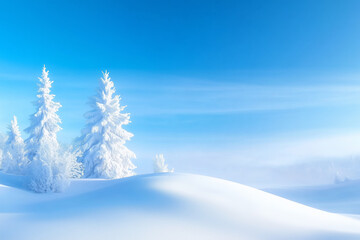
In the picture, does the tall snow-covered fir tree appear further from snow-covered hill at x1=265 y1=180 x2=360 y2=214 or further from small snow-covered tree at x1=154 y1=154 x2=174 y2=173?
snow-covered hill at x1=265 y1=180 x2=360 y2=214

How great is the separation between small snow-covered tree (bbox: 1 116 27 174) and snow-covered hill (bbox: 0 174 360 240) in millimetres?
17774

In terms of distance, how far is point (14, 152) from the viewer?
3078 centimetres

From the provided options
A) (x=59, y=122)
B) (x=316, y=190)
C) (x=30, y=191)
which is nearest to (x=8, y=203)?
(x=30, y=191)

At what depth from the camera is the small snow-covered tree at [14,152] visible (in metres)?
28.0

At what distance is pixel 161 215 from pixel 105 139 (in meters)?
17.8

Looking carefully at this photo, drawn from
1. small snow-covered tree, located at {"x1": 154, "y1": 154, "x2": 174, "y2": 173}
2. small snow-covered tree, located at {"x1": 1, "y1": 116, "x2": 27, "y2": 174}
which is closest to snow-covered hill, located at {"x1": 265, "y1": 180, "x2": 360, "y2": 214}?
small snow-covered tree, located at {"x1": 154, "y1": 154, "x2": 174, "y2": 173}

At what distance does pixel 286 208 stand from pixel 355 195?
21.5 meters

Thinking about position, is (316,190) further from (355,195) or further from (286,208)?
(286,208)

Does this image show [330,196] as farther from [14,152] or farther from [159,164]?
[14,152]

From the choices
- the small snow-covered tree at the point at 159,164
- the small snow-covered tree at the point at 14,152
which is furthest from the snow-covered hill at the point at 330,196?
the small snow-covered tree at the point at 14,152

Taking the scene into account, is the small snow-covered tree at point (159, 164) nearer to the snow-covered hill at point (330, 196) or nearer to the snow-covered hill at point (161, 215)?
the snow-covered hill at point (330, 196)

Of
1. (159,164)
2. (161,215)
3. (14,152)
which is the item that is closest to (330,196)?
(159,164)

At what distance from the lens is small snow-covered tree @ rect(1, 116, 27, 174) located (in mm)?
28031

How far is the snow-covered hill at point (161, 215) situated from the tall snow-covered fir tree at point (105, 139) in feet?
40.6
